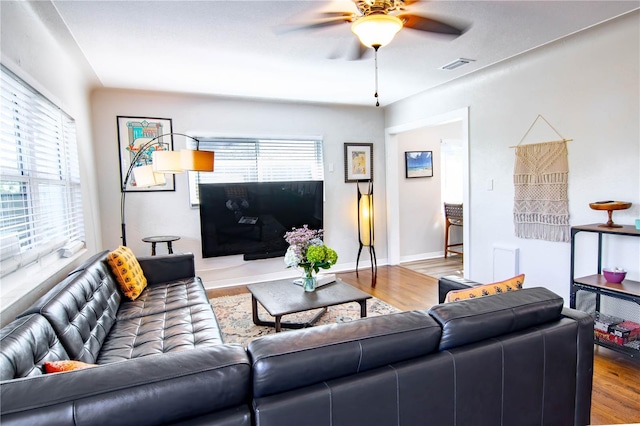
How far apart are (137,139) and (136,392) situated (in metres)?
4.00

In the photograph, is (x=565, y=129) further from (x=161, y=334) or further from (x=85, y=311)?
(x=85, y=311)

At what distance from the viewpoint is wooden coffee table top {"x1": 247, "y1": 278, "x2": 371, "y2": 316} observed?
2.68 m

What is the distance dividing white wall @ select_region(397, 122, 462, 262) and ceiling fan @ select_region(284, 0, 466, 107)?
3361mm

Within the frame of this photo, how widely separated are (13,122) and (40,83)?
18.7 inches

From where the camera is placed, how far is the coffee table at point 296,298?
2.68m

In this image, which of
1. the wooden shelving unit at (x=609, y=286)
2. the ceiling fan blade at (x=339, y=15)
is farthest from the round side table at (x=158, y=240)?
the wooden shelving unit at (x=609, y=286)

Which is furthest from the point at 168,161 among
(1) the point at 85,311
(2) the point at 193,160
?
(1) the point at 85,311

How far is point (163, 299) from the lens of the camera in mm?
2814

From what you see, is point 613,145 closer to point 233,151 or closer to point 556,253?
point 556,253

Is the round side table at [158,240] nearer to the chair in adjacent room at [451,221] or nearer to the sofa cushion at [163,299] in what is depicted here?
the sofa cushion at [163,299]

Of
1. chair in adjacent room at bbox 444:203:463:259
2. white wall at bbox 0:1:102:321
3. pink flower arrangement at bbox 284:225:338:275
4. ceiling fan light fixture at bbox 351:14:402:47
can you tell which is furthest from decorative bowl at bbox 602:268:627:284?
white wall at bbox 0:1:102:321

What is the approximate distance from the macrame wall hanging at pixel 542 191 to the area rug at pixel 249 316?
5.08ft

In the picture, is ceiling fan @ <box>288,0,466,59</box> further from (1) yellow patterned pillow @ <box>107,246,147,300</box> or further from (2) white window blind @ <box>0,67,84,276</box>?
(1) yellow patterned pillow @ <box>107,246,147,300</box>

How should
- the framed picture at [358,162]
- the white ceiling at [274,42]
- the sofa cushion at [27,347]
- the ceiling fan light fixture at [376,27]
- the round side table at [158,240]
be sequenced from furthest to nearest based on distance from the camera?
the framed picture at [358,162]
the round side table at [158,240]
the white ceiling at [274,42]
the ceiling fan light fixture at [376,27]
the sofa cushion at [27,347]
